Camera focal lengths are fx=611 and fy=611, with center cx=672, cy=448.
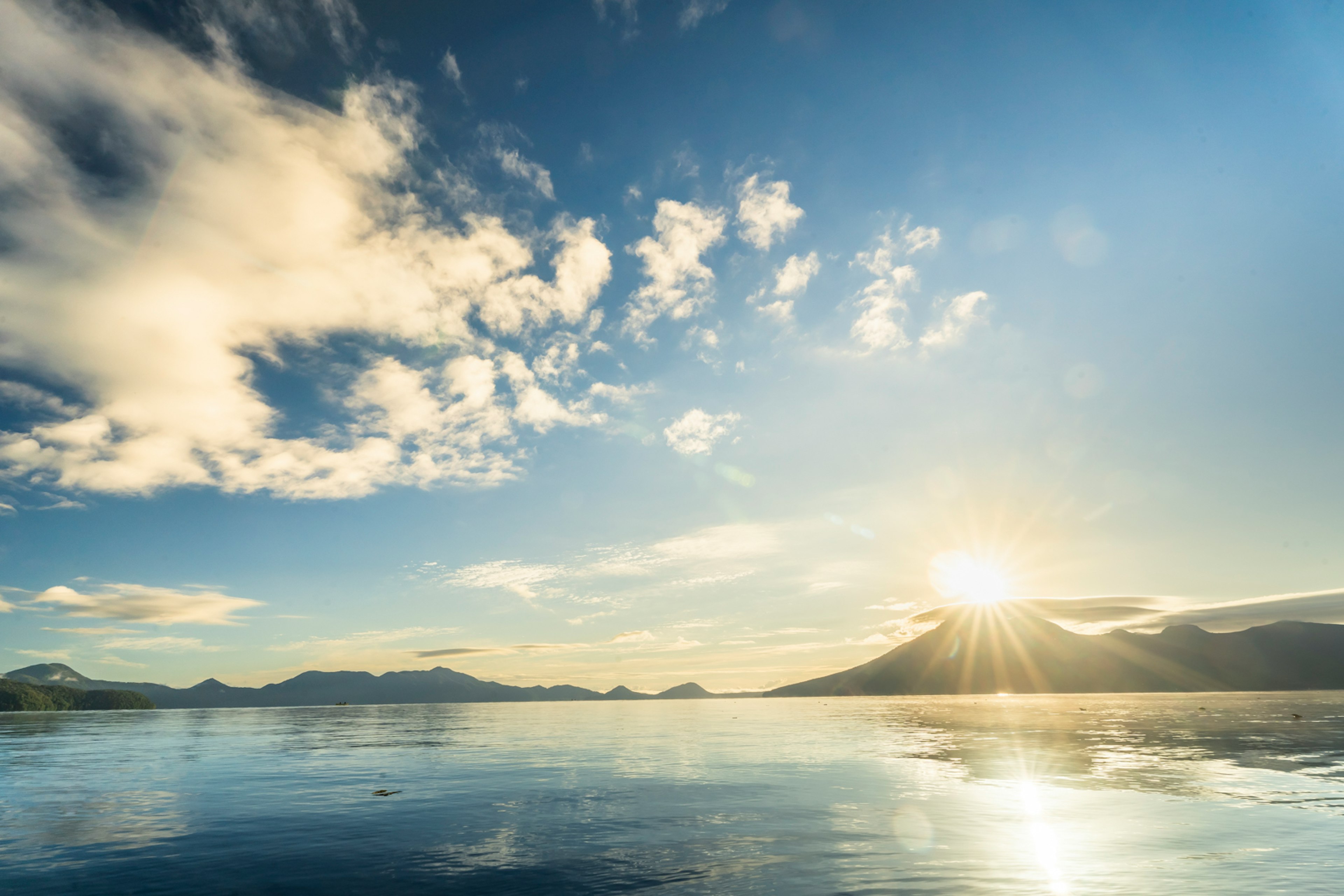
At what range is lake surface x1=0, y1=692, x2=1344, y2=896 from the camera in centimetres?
1994

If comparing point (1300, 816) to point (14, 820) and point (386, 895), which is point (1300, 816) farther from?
point (14, 820)

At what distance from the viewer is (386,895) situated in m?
18.7

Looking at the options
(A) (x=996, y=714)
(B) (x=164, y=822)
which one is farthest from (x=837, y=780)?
(A) (x=996, y=714)

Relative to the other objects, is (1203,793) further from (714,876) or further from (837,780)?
(714,876)

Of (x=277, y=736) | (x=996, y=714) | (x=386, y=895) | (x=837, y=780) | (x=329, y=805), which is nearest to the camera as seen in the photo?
(x=386, y=895)

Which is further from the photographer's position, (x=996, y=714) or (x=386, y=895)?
(x=996, y=714)

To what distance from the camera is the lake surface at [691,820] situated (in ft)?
65.4

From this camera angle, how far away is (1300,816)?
27.8 metres

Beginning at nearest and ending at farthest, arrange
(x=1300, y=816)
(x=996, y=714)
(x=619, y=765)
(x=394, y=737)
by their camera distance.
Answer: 1. (x=1300, y=816)
2. (x=619, y=765)
3. (x=394, y=737)
4. (x=996, y=714)

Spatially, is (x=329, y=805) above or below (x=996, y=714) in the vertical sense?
above

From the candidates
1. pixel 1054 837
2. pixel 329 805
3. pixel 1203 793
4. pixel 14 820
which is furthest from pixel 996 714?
pixel 14 820

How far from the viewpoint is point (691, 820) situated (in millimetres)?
29109

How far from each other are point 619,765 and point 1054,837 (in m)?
35.2

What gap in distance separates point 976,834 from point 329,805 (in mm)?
32989
